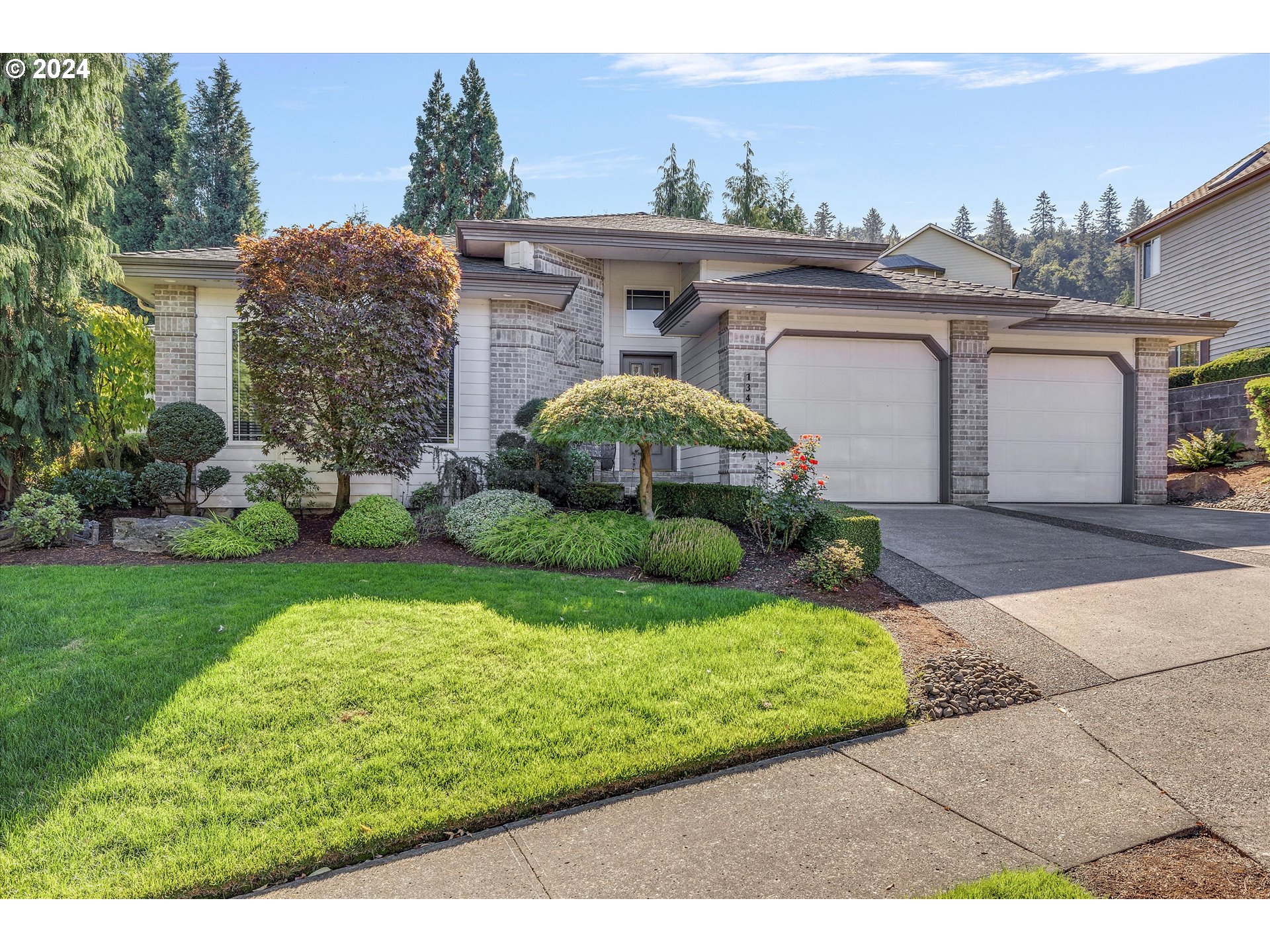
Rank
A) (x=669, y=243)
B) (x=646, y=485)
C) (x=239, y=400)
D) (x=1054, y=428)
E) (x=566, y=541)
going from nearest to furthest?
(x=566, y=541)
(x=646, y=485)
(x=239, y=400)
(x=669, y=243)
(x=1054, y=428)

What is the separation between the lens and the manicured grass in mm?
2354

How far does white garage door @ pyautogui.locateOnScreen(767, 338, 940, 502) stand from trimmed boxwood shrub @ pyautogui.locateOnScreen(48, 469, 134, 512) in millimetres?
8881

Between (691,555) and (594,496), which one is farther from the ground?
(594,496)

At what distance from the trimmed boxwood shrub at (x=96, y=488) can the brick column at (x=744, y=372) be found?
8.01 metres

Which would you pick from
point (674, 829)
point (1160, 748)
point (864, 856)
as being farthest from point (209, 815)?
point (1160, 748)

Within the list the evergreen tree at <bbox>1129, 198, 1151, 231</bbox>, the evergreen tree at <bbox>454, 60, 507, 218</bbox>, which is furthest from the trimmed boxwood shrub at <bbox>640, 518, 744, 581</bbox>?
the evergreen tree at <bbox>1129, 198, 1151, 231</bbox>

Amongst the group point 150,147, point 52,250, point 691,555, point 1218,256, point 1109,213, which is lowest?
point 691,555

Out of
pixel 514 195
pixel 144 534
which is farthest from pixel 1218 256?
pixel 144 534

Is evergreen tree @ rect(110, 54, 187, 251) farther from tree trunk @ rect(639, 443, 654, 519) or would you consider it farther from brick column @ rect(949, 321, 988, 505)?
brick column @ rect(949, 321, 988, 505)

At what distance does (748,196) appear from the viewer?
71.1ft

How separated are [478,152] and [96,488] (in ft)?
65.7

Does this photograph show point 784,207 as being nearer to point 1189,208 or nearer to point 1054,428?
point 1189,208

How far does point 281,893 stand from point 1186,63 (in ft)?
22.3

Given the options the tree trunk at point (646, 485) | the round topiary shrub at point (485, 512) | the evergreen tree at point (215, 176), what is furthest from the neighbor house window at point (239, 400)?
the evergreen tree at point (215, 176)
